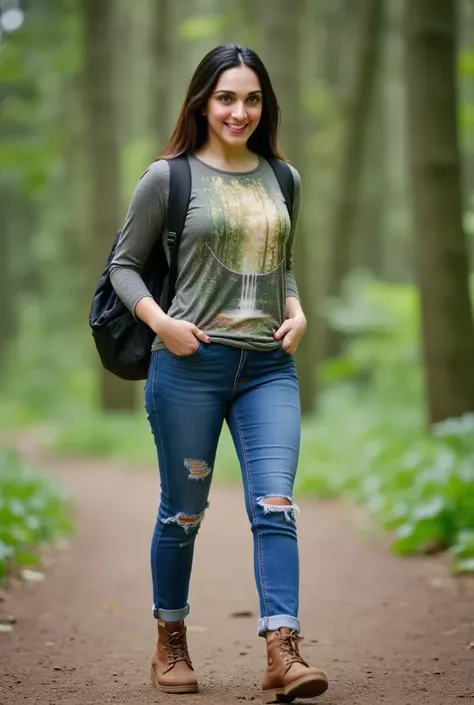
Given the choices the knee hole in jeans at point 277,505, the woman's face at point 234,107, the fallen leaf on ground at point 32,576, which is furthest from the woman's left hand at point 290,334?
the fallen leaf on ground at point 32,576

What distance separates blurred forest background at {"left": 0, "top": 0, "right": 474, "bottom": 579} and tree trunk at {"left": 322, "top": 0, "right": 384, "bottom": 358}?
0.11ft

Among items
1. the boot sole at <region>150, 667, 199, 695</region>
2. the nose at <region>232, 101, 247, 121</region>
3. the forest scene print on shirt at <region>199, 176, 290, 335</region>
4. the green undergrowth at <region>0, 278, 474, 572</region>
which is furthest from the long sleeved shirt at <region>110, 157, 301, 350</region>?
the green undergrowth at <region>0, 278, 474, 572</region>

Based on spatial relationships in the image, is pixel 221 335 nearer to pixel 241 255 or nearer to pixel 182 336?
pixel 182 336

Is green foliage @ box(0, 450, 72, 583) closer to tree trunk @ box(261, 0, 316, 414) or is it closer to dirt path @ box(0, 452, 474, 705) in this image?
dirt path @ box(0, 452, 474, 705)

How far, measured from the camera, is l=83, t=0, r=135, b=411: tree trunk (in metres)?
17.3

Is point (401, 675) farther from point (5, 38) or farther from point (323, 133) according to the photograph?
point (323, 133)

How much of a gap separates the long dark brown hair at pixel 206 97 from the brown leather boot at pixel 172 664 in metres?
1.87

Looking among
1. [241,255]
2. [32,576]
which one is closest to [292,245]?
[241,255]

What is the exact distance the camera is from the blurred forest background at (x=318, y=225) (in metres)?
9.01

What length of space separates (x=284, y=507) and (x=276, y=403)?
394 millimetres

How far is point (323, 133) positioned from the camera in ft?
79.0

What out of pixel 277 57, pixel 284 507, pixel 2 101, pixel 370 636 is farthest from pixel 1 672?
pixel 2 101

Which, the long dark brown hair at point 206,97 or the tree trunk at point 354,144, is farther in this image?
the tree trunk at point 354,144

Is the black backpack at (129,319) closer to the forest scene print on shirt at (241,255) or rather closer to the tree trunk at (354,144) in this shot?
the forest scene print on shirt at (241,255)
